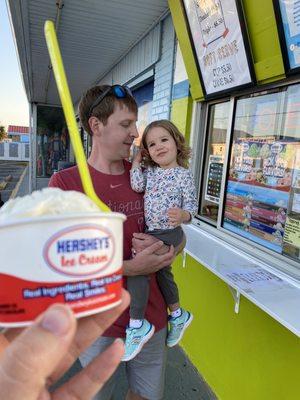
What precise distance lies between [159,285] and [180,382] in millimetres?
1415

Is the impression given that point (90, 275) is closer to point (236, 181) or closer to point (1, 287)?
point (1, 287)

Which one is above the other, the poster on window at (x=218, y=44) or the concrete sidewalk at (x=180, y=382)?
the poster on window at (x=218, y=44)

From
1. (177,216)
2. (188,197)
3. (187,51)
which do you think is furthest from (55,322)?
(187,51)

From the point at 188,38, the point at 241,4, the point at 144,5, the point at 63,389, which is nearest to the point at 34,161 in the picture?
the point at 144,5

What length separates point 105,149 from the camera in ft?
6.07

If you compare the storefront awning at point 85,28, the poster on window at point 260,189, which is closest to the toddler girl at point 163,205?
the poster on window at point 260,189

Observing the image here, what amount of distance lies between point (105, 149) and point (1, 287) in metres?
1.22

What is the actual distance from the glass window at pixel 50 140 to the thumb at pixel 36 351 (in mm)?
13843

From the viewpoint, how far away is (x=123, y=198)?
5.96 feet

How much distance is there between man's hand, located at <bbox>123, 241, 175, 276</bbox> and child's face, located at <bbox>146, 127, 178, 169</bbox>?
2.02ft

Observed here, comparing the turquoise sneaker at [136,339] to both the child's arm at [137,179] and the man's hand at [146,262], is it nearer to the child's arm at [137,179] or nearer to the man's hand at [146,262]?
the man's hand at [146,262]

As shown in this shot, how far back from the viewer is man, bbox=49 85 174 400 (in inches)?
68.6

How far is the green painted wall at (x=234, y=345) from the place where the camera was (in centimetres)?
215

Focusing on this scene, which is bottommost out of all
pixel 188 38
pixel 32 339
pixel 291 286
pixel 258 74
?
pixel 291 286
